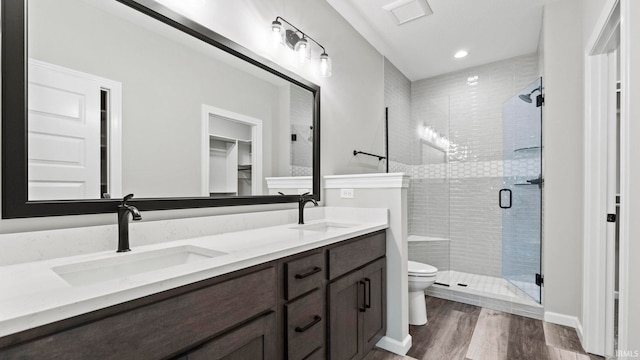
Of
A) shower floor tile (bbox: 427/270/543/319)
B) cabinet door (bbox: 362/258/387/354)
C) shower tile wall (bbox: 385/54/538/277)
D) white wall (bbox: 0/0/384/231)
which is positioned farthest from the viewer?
shower tile wall (bbox: 385/54/538/277)

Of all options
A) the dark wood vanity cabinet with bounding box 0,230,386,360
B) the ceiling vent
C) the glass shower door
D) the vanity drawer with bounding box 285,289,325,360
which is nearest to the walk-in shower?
the glass shower door

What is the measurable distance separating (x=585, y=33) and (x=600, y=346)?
218 cm

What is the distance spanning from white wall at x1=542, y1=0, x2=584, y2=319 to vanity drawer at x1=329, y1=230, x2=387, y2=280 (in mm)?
1486

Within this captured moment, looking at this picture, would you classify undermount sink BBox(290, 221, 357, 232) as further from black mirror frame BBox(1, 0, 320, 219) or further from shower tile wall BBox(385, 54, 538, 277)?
shower tile wall BBox(385, 54, 538, 277)

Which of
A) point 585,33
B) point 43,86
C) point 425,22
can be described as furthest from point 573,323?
point 43,86

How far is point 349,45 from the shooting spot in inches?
109

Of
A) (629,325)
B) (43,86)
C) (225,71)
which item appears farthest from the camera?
(225,71)

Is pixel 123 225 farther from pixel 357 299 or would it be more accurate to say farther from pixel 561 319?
pixel 561 319

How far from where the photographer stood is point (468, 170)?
371 cm

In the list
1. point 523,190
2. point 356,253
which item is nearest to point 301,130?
point 356,253

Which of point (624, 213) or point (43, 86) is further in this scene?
point (624, 213)

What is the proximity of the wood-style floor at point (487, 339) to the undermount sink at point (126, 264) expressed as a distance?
142 cm

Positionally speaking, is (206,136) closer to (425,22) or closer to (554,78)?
(425,22)

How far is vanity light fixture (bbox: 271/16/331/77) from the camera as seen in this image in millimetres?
1911
